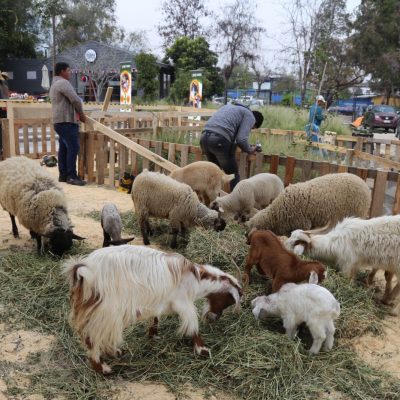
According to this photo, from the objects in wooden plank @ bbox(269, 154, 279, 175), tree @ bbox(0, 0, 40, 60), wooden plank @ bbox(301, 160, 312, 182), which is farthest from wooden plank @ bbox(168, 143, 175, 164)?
tree @ bbox(0, 0, 40, 60)

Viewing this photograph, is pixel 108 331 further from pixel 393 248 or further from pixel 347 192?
pixel 347 192

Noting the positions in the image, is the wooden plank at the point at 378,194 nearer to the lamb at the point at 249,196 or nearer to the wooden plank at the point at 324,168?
the wooden plank at the point at 324,168

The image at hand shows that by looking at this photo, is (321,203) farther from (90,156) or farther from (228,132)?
(90,156)

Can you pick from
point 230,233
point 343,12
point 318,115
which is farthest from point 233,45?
point 230,233

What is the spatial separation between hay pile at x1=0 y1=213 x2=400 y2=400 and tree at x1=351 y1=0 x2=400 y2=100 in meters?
39.7

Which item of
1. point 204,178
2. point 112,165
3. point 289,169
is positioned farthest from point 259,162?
point 112,165

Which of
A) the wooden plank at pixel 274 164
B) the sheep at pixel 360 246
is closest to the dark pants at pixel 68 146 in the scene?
the wooden plank at pixel 274 164

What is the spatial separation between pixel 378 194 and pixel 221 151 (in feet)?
8.64

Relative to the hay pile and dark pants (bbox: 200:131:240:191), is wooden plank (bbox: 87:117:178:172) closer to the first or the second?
dark pants (bbox: 200:131:240:191)

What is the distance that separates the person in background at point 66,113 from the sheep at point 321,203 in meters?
5.14

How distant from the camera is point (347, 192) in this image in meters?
5.14

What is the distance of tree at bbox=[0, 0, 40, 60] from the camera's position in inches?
1614

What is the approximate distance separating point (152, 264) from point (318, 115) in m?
9.03

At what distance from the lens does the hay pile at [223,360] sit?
284 centimetres
